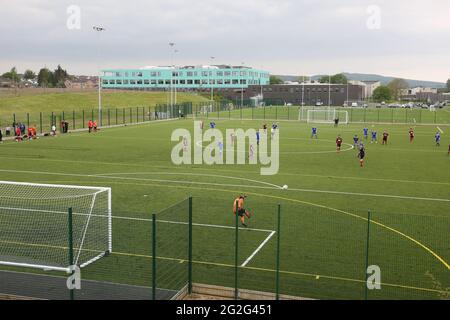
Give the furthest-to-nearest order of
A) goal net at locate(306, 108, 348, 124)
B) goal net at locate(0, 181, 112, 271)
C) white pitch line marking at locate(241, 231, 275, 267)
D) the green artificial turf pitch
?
goal net at locate(306, 108, 348, 124), white pitch line marking at locate(241, 231, 275, 267), goal net at locate(0, 181, 112, 271), the green artificial turf pitch

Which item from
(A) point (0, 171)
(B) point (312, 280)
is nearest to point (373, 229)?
(B) point (312, 280)

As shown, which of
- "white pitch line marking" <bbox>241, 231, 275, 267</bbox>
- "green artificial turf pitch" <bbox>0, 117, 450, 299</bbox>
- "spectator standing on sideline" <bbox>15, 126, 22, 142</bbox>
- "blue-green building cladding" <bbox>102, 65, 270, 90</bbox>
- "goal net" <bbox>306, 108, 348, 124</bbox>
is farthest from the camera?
"blue-green building cladding" <bbox>102, 65, 270, 90</bbox>

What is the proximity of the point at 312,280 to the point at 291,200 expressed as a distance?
9.23 m

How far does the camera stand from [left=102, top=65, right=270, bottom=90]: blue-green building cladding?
16962 centimetres

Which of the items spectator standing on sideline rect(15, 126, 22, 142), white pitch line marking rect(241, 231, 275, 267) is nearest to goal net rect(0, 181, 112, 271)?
white pitch line marking rect(241, 231, 275, 267)

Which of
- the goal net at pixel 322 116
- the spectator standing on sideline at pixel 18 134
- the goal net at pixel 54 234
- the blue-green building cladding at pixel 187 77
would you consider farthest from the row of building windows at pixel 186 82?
the goal net at pixel 54 234

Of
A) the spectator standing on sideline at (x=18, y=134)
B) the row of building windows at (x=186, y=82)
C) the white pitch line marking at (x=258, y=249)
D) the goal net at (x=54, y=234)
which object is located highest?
the row of building windows at (x=186, y=82)

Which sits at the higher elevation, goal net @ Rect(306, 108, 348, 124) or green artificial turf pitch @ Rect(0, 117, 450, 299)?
goal net @ Rect(306, 108, 348, 124)

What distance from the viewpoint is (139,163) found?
32.2m

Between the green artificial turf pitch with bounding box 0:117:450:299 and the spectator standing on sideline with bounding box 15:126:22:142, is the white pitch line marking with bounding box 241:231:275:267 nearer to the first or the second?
the green artificial turf pitch with bounding box 0:117:450:299

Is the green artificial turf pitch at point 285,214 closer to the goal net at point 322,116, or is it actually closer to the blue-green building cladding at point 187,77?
the goal net at point 322,116

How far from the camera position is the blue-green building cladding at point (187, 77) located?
169625mm

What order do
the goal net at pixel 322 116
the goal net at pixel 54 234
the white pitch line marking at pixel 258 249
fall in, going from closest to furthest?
the goal net at pixel 54 234, the white pitch line marking at pixel 258 249, the goal net at pixel 322 116

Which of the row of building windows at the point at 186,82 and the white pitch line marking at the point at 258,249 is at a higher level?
the row of building windows at the point at 186,82
